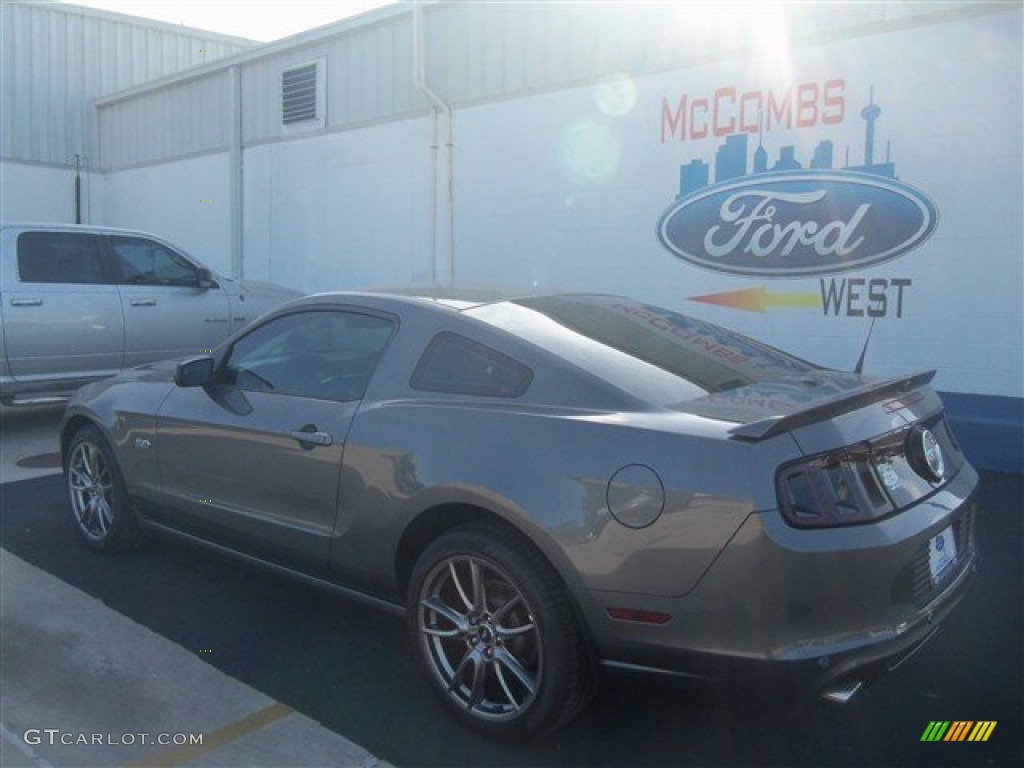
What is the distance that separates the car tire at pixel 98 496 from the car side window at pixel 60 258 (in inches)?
146

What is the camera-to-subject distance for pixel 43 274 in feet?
27.8

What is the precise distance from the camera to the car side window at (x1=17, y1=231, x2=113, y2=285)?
839cm

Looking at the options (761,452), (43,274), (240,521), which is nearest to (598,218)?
(43,274)

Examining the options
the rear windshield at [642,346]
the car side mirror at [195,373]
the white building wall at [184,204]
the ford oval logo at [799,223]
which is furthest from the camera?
the white building wall at [184,204]

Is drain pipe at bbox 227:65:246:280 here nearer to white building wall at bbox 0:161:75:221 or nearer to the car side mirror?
white building wall at bbox 0:161:75:221

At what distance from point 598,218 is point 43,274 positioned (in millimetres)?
4942

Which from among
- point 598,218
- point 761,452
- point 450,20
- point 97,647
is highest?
point 450,20

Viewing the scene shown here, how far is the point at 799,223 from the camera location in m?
7.67

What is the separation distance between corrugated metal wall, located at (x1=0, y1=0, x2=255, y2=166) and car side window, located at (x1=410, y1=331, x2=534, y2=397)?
14371 millimetres

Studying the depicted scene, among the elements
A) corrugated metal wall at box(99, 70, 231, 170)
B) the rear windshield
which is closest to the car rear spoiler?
the rear windshield

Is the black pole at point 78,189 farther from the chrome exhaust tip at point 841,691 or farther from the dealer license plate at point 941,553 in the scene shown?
the chrome exhaust tip at point 841,691

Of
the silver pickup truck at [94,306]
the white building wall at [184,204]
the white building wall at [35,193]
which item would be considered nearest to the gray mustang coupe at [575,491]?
the silver pickup truck at [94,306]

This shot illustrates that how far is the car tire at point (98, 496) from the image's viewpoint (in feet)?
16.6

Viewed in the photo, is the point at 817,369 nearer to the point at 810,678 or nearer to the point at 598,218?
the point at 810,678
